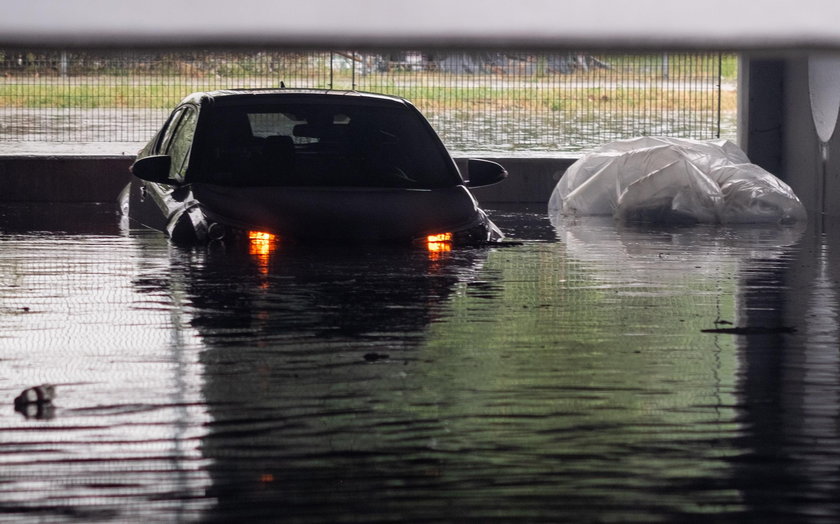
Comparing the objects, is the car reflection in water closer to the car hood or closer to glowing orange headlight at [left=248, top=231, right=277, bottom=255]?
glowing orange headlight at [left=248, top=231, right=277, bottom=255]

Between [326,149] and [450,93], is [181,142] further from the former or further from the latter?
[450,93]

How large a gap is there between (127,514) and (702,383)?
2.54 metres

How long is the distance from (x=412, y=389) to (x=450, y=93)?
12.7 meters

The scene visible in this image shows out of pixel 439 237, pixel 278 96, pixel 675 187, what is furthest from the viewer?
pixel 675 187

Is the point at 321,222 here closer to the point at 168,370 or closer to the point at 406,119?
the point at 406,119

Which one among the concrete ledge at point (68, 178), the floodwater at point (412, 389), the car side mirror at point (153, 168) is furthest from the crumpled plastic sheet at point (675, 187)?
the car side mirror at point (153, 168)

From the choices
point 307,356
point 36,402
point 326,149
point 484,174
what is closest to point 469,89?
point 484,174

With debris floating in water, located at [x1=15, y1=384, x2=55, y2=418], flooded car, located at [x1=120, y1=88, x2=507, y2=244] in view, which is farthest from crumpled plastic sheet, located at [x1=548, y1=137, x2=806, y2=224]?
debris floating in water, located at [x1=15, y1=384, x2=55, y2=418]

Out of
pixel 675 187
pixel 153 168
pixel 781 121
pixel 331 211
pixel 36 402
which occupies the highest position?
pixel 781 121

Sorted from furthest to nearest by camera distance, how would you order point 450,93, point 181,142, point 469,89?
point 450,93
point 469,89
point 181,142

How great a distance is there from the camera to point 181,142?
10141 millimetres

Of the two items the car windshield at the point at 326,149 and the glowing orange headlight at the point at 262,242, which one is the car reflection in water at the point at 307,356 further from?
the car windshield at the point at 326,149

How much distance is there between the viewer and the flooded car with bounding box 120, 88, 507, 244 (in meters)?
9.32

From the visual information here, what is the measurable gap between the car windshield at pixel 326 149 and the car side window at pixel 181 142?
16 cm
